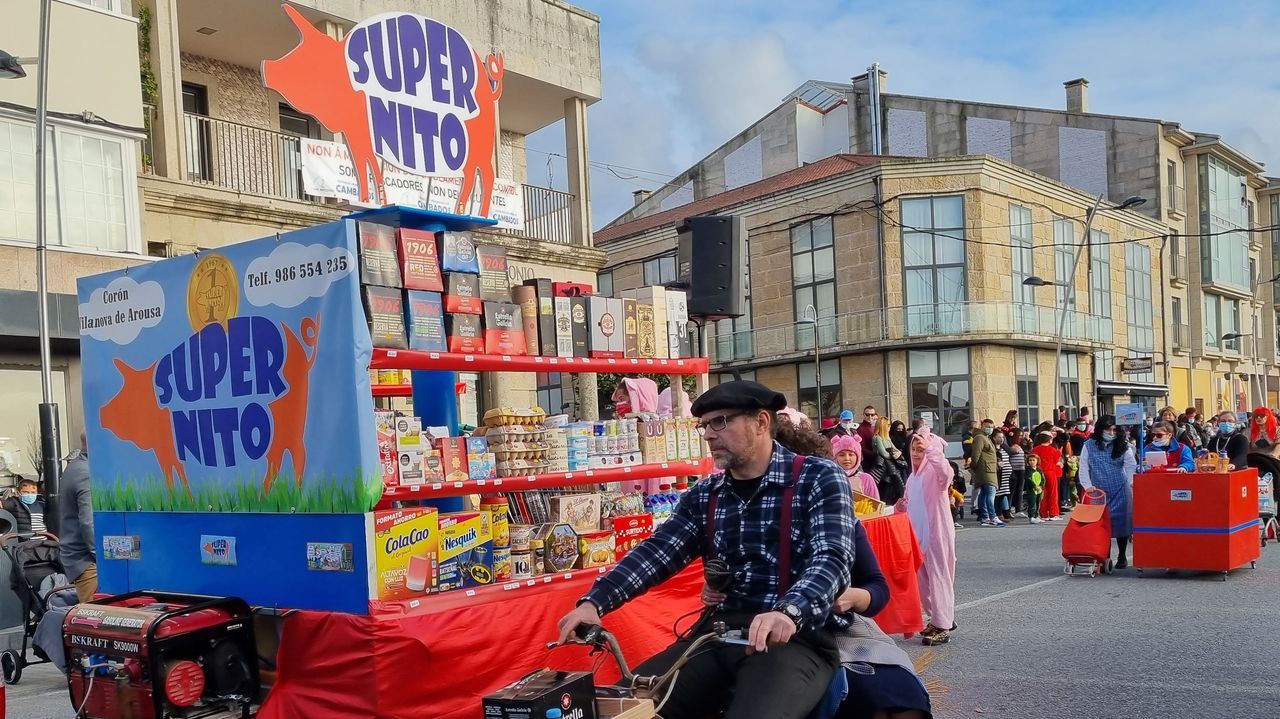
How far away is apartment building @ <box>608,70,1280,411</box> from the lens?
1666 inches

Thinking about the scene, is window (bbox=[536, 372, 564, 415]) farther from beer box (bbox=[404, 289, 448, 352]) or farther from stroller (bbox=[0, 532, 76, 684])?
beer box (bbox=[404, 289, 448, 352])

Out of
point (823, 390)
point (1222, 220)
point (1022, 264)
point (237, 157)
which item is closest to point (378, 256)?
point (237, 157)

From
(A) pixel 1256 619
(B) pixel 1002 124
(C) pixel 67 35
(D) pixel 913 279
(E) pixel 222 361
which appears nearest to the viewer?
(E) pixel 222 361

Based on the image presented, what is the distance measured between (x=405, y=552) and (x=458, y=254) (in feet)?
5.07

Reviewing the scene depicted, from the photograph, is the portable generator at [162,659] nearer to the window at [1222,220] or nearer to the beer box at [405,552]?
the beer box at [405,552]

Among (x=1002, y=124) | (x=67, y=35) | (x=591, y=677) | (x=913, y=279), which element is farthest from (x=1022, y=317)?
(x=591, y=677)

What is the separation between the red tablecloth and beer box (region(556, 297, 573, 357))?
1377 millimetres

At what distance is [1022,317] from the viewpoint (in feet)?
113

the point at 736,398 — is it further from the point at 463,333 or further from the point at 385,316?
the point at 463,333

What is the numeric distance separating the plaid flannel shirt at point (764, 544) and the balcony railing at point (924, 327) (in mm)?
30466

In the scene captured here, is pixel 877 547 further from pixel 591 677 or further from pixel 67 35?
pixel 67 35

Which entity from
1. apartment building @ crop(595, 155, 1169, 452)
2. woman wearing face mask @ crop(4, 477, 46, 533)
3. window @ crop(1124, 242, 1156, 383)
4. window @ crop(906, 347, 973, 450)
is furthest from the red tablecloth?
window @ crop(1124, 242, 1156, 383)

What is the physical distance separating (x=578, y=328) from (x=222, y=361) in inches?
78.4

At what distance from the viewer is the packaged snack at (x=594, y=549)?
20.4 feet
